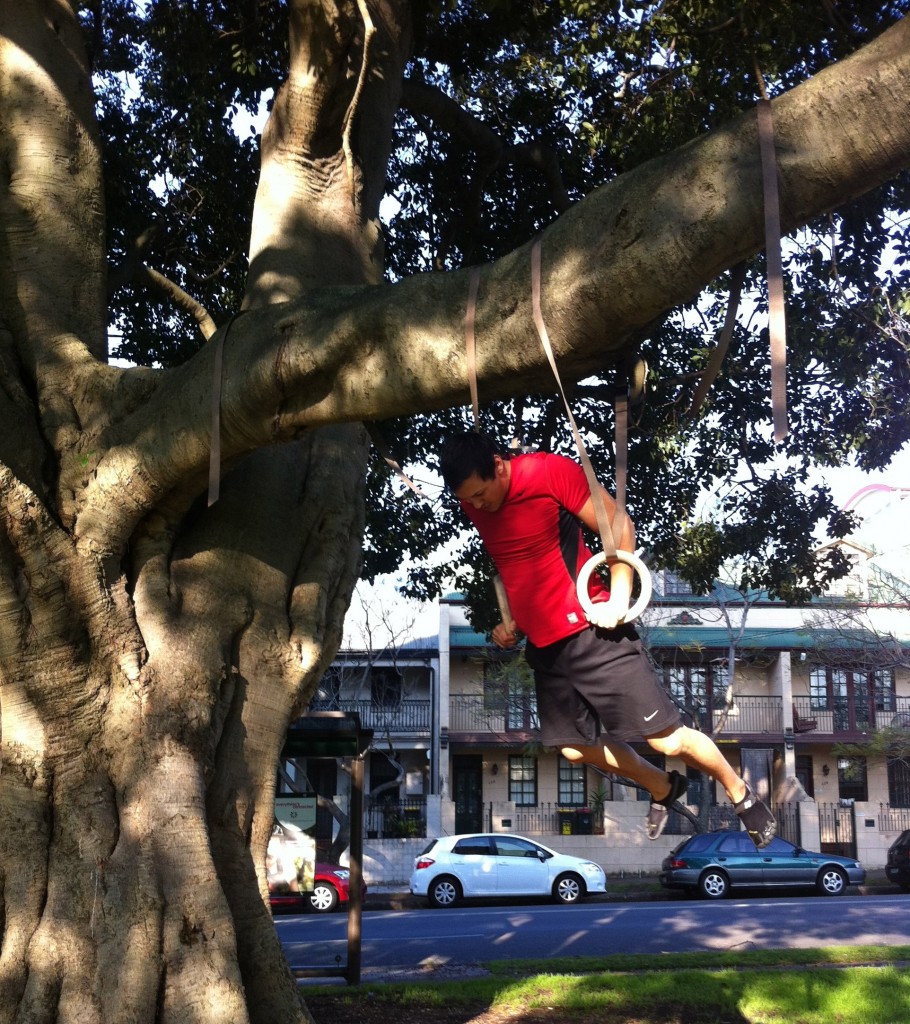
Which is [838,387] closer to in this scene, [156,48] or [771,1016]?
[771,1016]

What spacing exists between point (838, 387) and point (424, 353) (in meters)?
8.85

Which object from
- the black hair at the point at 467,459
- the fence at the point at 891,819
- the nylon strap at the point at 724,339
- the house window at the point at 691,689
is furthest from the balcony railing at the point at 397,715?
the nylon strap at the point at 724,339

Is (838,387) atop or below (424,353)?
atop

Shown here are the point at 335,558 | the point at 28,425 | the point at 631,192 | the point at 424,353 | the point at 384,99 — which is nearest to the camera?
the point at 631,192

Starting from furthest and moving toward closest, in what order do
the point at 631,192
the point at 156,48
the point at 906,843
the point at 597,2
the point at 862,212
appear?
1. the point at 906,843
2. the point at 156,48
3. the point at 862,212
4. the point at 597,2
5. the point at 631,192

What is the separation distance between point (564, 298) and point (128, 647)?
258 centimetres

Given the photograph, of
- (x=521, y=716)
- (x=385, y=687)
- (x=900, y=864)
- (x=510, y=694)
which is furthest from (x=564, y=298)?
(x=385, y=687)

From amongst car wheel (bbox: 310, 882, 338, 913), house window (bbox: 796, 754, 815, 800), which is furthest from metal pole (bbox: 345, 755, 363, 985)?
house window (bbox: 796, 754, 815, 800)

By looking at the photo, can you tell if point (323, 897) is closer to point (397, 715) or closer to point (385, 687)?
point (397, 715)

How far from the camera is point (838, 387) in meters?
12.0

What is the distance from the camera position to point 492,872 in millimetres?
20578

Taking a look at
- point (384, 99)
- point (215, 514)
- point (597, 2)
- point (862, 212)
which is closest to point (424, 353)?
point (215, 514)

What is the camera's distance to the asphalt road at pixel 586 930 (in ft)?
41.4

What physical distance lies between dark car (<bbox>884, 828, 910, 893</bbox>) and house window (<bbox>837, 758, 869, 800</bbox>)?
7600 mm
